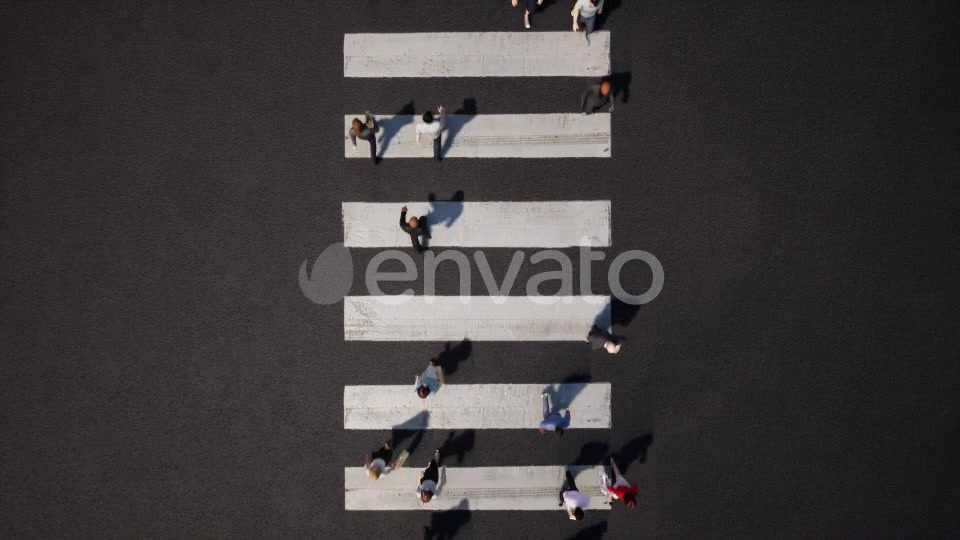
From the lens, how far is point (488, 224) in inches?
288

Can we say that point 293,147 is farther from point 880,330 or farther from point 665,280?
point 880,330

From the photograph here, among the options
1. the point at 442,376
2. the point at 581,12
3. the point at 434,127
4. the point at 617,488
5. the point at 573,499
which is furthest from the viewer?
the point at 442,376

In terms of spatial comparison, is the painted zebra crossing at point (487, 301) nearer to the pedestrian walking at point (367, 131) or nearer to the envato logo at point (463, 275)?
the envato logo at point (463, 275)

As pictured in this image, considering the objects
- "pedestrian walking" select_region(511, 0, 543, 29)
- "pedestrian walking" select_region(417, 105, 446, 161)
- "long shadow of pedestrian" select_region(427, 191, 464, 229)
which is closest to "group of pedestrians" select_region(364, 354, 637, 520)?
"long shadow of pedestrian" select_region(427, 191, 464, 229)

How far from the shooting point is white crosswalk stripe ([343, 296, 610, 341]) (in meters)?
7.27

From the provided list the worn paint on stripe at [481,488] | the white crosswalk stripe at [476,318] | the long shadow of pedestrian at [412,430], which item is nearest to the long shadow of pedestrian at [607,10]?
the white crosswalk stripe at [476,318]

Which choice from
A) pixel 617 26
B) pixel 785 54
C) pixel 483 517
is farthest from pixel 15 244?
pixel 785 54

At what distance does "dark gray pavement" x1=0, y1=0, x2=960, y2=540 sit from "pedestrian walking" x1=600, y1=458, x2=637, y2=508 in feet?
1.18

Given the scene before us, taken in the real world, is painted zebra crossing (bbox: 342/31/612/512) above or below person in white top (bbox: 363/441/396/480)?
above

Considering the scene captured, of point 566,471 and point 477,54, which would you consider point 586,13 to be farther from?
point 566,471

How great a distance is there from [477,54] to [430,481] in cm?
580

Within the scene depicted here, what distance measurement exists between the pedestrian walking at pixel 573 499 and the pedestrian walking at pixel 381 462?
2.27 m

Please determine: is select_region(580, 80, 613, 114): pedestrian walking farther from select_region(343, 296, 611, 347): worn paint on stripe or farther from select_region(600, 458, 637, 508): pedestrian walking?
select_region(600, 458, 637, 508): pedestrian walking

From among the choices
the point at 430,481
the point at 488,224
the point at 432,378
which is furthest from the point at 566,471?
the point at 488,224
